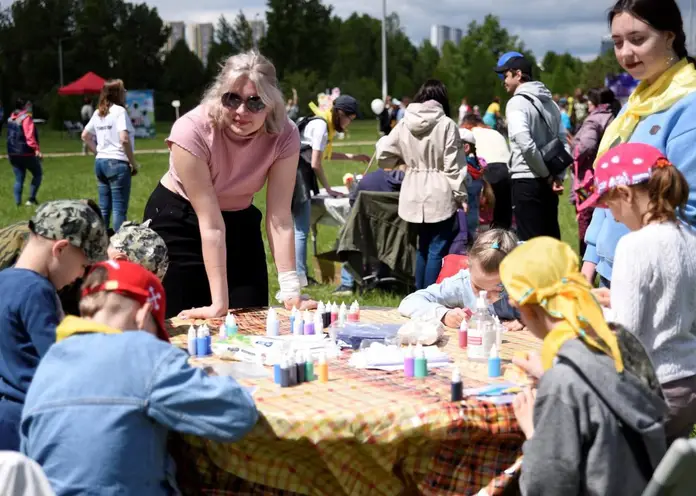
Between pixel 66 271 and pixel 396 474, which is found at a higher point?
pixel 66 271

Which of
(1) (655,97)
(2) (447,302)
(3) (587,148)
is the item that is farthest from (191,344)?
(3) (587,148)

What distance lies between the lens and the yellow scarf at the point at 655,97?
10.8ft

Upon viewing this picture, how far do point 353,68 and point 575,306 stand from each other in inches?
2818

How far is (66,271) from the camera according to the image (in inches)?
117

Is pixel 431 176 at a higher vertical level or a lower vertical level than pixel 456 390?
higher

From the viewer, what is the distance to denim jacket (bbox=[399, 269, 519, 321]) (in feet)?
12.6

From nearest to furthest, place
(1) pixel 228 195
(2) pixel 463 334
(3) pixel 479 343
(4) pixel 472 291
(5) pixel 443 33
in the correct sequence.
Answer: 1. (3) pixel 479 343
2. (2) pixel 463 334
3. (4) pixel 472 291
4. (1) pixel 228 195
5. (5) pixel 443 33

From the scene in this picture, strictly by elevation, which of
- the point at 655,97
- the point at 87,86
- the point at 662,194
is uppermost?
the point at 87,86

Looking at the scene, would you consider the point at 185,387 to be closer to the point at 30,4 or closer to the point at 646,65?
the point at 646,65

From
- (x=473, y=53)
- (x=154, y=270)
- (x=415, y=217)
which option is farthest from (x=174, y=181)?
(x=473, y=53)

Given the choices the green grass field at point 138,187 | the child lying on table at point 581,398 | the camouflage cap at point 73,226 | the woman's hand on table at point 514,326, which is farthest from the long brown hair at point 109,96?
the child lying on table at point 581,398

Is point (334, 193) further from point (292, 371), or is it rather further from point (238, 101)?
point (292, 371)

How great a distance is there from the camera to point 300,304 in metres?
4.04

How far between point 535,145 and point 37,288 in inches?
195
